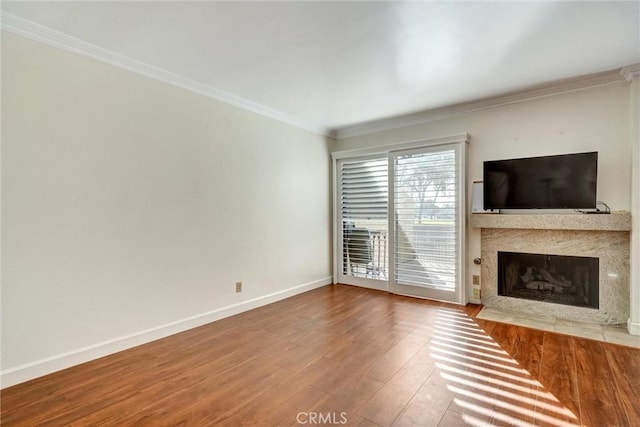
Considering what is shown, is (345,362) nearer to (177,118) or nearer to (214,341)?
(214,341)

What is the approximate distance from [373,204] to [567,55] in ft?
8.83

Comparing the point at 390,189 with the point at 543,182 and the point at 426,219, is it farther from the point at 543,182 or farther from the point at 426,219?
the point at 543,182

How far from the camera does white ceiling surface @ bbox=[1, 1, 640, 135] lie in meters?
2.01

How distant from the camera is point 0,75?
2064 mm

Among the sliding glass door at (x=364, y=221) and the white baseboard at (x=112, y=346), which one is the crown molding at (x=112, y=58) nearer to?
the sliding glass door at (x=364, y=221)

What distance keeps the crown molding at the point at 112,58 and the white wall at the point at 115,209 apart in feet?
0.19

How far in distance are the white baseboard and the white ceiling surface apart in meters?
2.42

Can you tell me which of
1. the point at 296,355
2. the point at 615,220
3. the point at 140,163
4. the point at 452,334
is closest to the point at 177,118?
the point at 140,163

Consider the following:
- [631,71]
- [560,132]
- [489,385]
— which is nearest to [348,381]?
[489,385]

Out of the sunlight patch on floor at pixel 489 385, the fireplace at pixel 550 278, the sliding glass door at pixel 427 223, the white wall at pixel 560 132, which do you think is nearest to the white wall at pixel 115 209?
the sliding glass door at pixel 427 223

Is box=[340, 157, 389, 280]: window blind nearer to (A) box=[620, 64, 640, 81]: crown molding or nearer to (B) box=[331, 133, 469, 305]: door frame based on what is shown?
(B) box=[331, 133, 469, 305]: door frame

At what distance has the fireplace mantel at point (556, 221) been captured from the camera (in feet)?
9.71

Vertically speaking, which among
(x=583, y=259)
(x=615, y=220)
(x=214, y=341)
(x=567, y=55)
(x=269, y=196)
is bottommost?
(x=214, y=341)

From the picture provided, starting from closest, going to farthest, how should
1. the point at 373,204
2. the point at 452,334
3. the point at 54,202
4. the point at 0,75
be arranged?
the point at 0,75 → the point at 54,202 → the point at 452,334 → the point at 373,204
